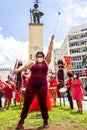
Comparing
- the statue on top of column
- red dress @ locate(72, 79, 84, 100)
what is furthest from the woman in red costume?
the statue on top of column

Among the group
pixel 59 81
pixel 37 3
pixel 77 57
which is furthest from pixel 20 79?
pixel 77 57

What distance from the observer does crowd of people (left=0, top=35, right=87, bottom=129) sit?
832 cm

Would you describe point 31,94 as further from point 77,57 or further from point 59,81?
point 77,57

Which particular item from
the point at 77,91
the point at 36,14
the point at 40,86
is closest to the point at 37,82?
the point at 40,86

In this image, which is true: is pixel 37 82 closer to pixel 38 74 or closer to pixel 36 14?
pixel 38 74

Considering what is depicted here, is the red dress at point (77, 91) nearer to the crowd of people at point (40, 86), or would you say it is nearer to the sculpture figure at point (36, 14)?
the crowd of people at point (40, 86)

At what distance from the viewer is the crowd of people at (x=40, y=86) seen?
27.3ft

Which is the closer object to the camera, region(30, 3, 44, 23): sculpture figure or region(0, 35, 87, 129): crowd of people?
region(0, 35, 87, 129): crowd of people

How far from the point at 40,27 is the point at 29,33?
1.61 metres

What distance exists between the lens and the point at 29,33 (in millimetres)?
37875

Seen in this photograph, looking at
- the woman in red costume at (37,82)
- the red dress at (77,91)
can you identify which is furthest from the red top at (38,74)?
the red dress at (77,91)

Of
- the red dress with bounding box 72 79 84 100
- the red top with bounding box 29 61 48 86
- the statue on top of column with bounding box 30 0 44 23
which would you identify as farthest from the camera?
the statue on top of column with bounding box 30 0 44 23

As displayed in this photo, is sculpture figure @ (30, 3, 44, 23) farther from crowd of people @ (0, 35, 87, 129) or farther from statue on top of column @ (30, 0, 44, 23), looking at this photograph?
crowd of people @ (0, 35, 87, 129)

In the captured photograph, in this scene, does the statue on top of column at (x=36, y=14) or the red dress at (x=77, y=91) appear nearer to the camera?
the red dress at (x=77, y=91)
